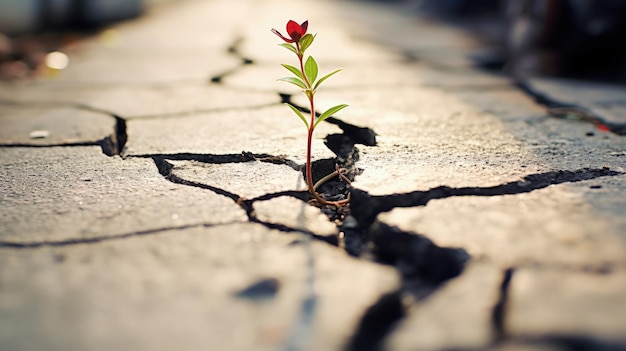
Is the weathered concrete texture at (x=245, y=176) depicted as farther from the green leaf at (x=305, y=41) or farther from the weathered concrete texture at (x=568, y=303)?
the weathered concrete texture at (x=568, y=303)

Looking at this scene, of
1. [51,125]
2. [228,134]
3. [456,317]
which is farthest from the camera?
[51,125]

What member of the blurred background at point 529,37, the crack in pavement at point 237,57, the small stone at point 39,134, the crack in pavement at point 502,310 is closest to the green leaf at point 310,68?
the crack in pavement at point 502,310

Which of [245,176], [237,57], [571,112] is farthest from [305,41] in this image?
[237,57]

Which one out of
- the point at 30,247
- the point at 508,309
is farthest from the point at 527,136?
the point at 30,247

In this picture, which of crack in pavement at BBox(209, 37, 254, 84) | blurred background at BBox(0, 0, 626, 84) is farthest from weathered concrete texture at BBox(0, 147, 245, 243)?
blurred background at BBox(0, 0, 626, 84)

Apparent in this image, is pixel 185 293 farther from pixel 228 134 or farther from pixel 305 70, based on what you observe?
pixel 228 134

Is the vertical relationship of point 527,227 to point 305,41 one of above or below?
below

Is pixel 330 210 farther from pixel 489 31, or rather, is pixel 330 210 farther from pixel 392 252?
pixel 489 31
